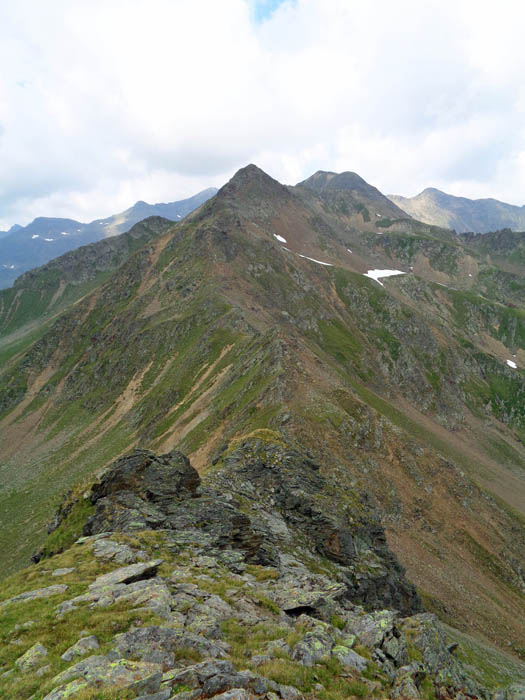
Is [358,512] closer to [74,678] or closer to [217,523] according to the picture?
[217,523]

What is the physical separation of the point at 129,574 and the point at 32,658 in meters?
5.06

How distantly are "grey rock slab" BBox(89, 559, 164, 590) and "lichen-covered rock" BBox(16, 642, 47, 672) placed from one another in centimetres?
380

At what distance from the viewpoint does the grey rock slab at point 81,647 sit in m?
11.6

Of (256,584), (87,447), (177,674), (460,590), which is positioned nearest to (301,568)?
(256,584)

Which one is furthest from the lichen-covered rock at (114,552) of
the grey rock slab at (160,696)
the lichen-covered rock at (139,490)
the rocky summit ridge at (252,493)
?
the grey rock slab at (160,696)

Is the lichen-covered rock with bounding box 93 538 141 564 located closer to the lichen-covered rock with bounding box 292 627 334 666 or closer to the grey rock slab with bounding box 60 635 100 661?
the grey rock slab with bounding box 60 635 100 661

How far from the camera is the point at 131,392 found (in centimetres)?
10381

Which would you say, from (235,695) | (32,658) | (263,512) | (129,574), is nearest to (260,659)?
(235,695)

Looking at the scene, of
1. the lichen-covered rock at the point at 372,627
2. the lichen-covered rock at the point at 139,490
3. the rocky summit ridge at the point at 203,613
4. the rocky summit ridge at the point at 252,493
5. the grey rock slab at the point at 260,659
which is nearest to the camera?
the rocky summit ridge at the point at 203,613

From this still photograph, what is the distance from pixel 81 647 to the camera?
11859mm

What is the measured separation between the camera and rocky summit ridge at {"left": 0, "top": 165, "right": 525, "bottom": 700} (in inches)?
511

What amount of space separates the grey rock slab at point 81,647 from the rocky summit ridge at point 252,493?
9 cm

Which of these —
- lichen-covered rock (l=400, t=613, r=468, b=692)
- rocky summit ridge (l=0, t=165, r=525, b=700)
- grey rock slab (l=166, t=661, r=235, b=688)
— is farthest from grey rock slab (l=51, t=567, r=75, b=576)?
lichen-covered rock (l=400, t=613, r=468, b=692)

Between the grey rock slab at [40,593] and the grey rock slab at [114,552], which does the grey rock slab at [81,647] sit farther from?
the grey rock slab at [114,552]
